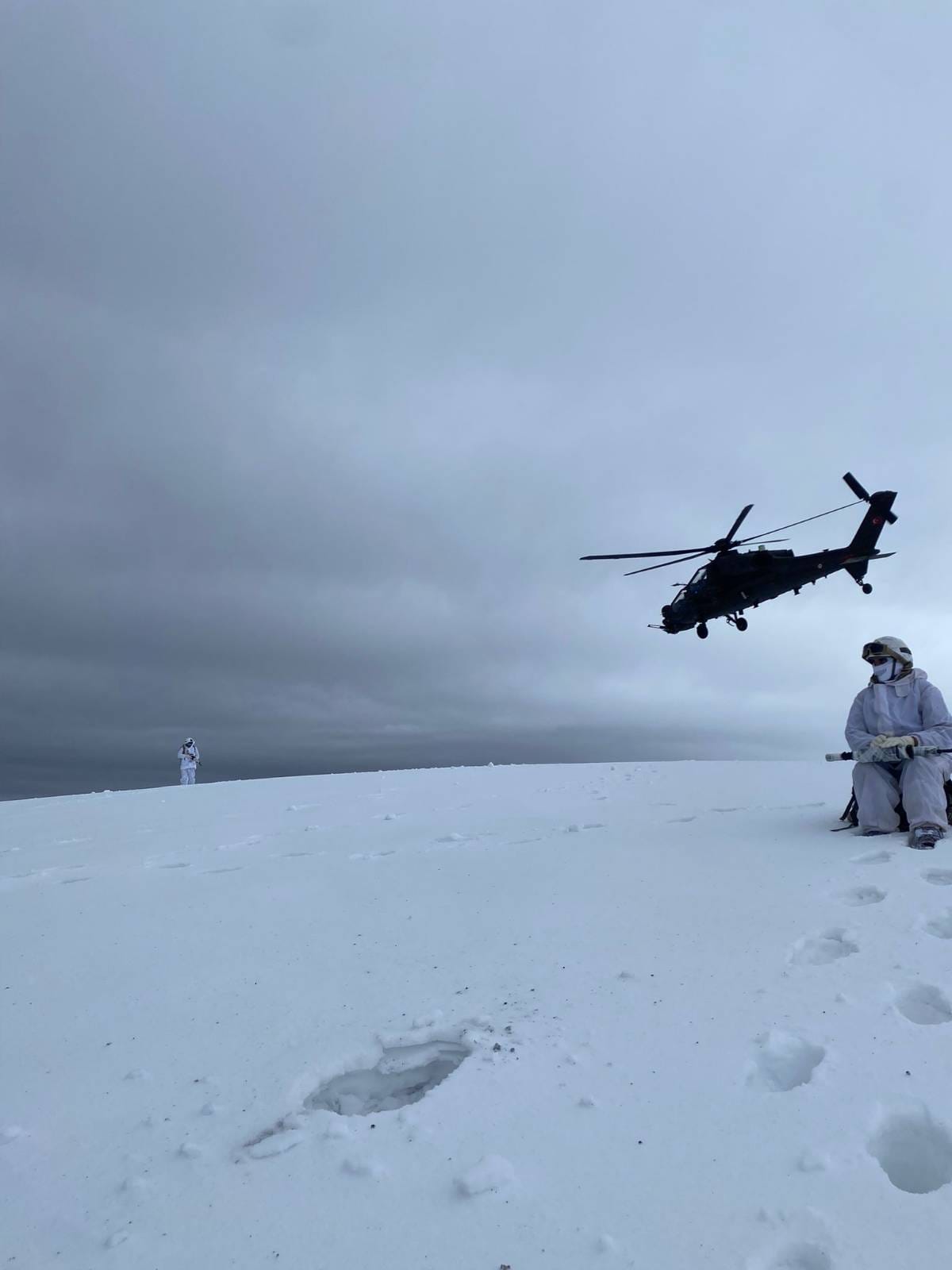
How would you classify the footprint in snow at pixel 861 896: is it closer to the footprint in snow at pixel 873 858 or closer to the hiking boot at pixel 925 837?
the footprint in snow at pixel 873 858

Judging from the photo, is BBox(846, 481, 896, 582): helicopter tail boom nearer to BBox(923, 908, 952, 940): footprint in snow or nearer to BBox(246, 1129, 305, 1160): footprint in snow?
BBox(923, 908, 952, 940): footprint in snow

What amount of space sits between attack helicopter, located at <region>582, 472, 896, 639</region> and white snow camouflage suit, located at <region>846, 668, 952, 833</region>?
1305 cm

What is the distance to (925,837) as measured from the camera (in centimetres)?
595

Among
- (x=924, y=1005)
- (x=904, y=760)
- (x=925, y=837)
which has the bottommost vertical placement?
(x=924, y=1005)

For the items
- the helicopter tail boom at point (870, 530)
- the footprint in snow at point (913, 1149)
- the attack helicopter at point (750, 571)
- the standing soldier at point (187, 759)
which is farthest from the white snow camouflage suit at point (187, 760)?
the footprint in snow at point (913, 1149)

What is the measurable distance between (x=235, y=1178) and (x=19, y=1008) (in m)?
2.27

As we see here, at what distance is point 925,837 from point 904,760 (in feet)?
2.50

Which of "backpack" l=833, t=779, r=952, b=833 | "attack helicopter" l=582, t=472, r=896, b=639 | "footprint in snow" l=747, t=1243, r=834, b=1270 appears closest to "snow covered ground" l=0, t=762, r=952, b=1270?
"footprint in snow" l=747, t=1243, r=834, b=1270

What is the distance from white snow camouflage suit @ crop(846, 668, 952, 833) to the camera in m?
6.20

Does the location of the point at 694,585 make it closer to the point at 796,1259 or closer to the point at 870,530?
the point at 870,530

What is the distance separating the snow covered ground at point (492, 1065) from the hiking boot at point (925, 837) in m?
0.16

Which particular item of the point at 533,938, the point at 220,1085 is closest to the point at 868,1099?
the point at 533,938

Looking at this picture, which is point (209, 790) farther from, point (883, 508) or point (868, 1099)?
point (883, 508)

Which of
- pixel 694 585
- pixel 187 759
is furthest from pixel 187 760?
pixel 694 585
